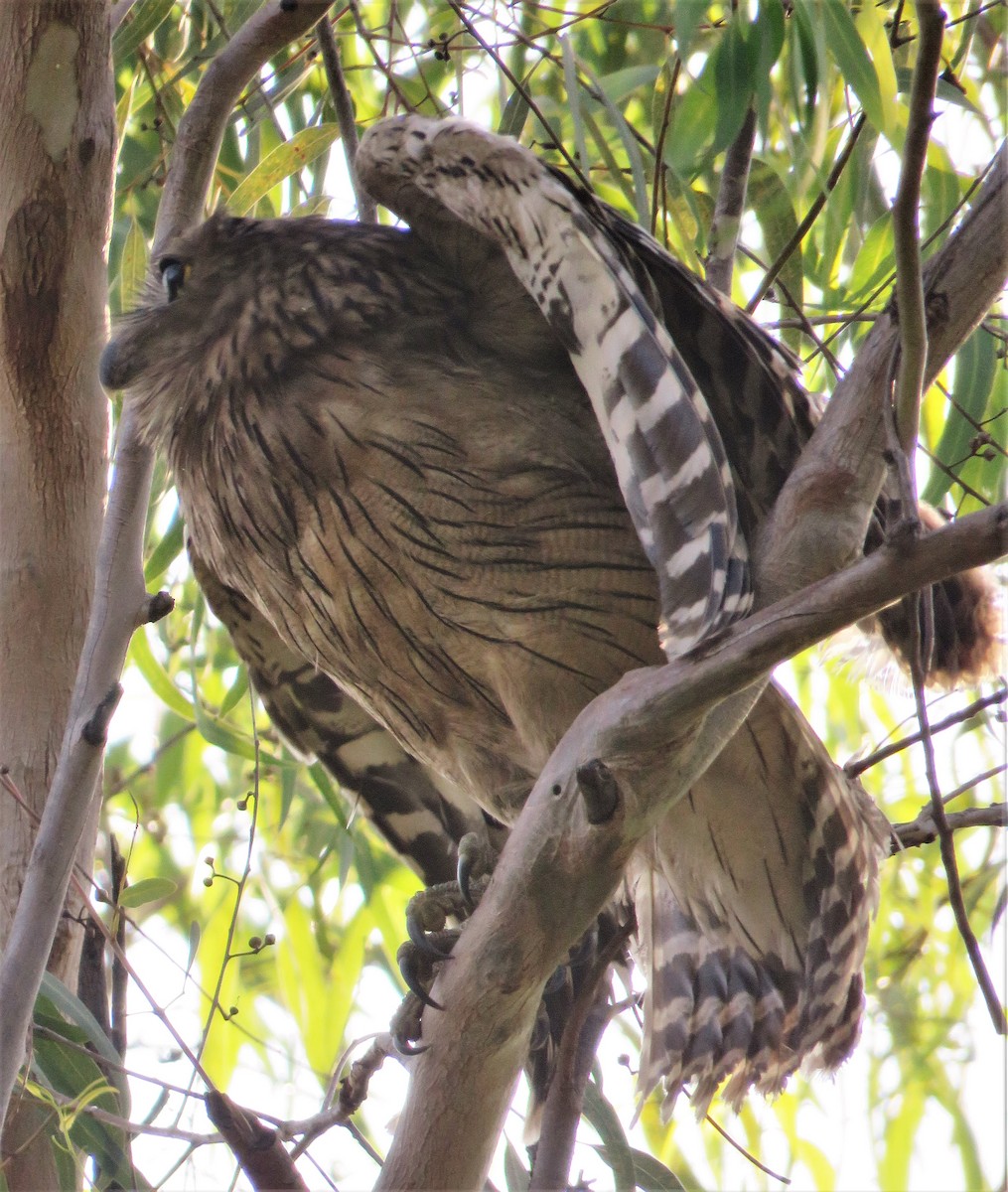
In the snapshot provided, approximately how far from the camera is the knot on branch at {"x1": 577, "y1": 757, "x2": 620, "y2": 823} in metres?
1.19

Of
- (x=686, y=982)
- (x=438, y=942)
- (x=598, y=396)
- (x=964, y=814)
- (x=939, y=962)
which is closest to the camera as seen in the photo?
(x=598, y=396)

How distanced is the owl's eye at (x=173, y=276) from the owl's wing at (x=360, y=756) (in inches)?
18.2

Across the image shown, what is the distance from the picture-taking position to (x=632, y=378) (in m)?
1.44

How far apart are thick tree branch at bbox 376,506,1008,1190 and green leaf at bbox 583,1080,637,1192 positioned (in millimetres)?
529

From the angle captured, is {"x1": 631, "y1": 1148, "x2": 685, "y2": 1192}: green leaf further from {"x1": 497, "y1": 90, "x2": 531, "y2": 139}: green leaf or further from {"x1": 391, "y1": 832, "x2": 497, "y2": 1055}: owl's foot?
{"x1": 497, "y1": 90, "x2": 531, "y2": 139}: green leaf

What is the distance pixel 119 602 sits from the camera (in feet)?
4.86

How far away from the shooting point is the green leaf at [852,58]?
5.25ft

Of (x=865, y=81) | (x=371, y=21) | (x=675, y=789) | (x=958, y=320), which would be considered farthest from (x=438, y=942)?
(x=371, y=21)

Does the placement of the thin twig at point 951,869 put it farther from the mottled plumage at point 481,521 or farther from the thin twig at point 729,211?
the thin twig at point 729,211

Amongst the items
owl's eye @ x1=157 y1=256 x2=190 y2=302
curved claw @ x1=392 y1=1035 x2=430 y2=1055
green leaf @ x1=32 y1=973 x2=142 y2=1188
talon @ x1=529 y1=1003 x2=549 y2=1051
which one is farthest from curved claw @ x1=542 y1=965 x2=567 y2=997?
owl's eye @ x1=157 y1=256 x2=190 y2=302

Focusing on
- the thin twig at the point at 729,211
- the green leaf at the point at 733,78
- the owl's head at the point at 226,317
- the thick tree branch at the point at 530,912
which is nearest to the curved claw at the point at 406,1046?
the thick tree branch at the point at 530,912

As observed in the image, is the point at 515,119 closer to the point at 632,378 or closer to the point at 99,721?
the point at 632,378

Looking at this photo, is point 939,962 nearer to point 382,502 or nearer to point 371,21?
point 382,502

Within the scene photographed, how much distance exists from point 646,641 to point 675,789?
0.66 metres
